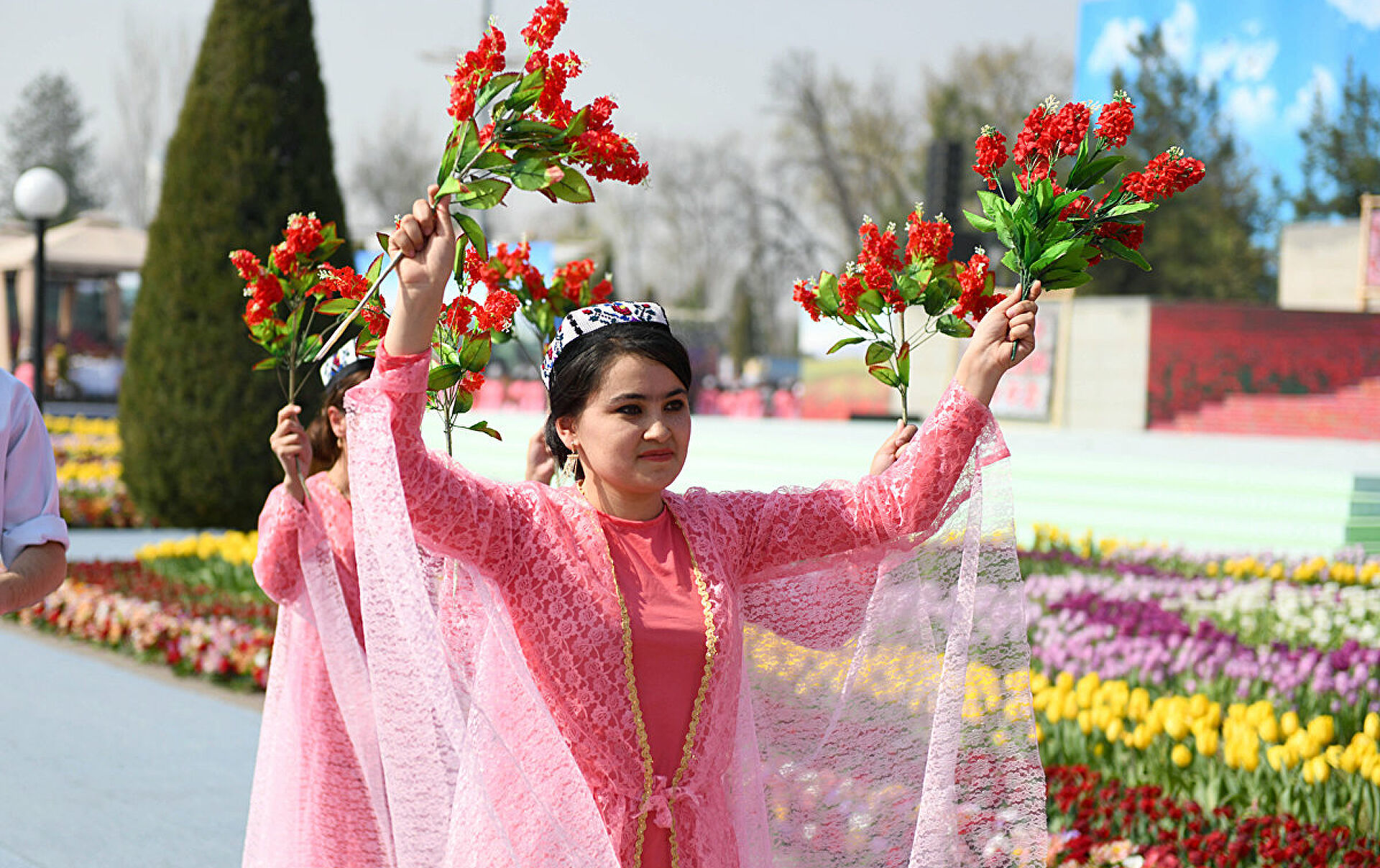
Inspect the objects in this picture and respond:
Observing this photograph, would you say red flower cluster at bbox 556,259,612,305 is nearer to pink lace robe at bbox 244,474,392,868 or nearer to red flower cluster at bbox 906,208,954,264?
pink lace robe at bbox 244,474,392,868

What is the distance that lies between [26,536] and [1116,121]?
1.88 metres

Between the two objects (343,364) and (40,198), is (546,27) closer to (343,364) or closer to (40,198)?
(343,364)

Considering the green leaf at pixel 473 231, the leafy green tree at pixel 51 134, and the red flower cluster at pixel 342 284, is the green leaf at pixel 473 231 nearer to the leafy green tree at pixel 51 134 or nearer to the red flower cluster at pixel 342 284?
the red flower cluster at pixel 342 284

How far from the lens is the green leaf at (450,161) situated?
90.3 inches

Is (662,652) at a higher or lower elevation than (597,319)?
lower

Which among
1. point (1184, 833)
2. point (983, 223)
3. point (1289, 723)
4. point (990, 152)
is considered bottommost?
point (1184, 833)

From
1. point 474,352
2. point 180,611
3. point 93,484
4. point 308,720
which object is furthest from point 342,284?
point 93,484

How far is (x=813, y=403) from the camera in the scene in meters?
28.2

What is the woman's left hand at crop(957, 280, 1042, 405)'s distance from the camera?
2.55m

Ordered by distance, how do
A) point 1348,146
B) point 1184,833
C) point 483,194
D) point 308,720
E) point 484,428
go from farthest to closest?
point 1348,146 < point 1184,833 < point 308,720 < point 484,428 < point 483,194

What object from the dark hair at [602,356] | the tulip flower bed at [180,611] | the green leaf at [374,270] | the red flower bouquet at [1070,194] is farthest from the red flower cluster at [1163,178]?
the tulip flower bed at [180,611]

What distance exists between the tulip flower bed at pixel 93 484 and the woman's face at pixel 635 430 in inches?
392

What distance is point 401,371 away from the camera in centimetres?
221

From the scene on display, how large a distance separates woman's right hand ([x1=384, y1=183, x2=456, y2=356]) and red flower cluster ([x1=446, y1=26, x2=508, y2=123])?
16 cm
